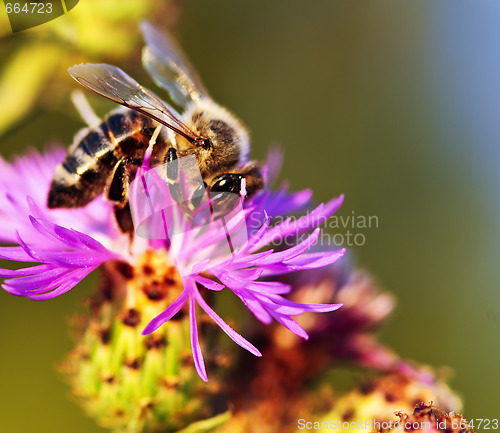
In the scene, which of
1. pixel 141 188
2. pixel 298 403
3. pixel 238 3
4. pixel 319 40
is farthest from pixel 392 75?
pixel 141 188

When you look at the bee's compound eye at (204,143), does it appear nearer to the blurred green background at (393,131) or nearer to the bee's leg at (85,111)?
the bee's leg at (85,111)

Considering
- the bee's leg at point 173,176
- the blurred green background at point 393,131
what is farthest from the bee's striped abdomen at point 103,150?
the blurred green background at point 393,131

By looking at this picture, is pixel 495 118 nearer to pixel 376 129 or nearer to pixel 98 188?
pixel 376 129

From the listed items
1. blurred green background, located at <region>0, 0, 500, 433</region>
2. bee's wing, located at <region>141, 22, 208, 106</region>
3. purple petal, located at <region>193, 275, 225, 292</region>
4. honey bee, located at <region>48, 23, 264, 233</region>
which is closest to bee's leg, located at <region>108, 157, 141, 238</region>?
honey bee, located at <region>48, 23, 264, 233</region>

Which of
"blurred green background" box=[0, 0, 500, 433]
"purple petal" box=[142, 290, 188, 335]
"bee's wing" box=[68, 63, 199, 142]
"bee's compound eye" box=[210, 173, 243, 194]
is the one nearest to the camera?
"purple petal" box=[142, 290, 188, 335]

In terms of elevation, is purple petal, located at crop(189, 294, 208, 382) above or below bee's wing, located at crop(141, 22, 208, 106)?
below

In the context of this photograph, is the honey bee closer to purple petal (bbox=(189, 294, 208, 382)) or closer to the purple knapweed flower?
the purple knapweed flower

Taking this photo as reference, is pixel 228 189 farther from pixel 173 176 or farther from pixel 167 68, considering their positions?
pixel 167 68
